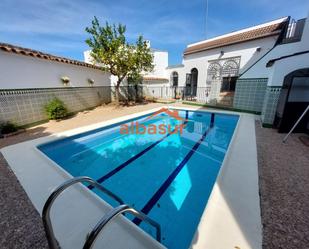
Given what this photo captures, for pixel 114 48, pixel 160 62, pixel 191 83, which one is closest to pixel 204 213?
pixel 114 48

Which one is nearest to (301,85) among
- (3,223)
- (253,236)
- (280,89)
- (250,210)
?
(280,89)

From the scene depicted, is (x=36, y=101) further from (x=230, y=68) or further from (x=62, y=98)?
(x=230, y=68)

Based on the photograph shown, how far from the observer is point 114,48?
8.77 metres

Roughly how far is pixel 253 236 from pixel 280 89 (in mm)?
5568

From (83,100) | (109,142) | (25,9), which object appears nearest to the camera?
(109,142)

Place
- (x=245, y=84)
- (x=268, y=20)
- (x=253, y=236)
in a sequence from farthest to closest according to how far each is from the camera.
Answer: (x=268, y=20), (x=245, y=84), (x=253, y=236)

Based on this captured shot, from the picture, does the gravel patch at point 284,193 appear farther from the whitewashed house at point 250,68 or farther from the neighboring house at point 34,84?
the neighboring house at point 34,84

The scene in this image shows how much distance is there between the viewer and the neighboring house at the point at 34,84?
572cm

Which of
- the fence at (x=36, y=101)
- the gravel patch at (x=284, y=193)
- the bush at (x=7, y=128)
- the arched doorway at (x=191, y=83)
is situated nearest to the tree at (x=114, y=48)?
the fence at (x=36, y=101)

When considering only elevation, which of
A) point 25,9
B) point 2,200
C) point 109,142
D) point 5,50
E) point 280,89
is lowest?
point 109,142

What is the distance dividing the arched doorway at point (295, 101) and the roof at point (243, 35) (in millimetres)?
7285

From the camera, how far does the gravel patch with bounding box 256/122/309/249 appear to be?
63.0 inches

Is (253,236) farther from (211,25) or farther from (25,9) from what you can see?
(211,25)

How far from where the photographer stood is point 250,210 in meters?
1.93
